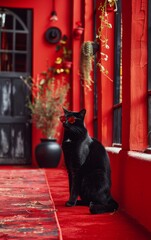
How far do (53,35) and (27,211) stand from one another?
5.26 metres

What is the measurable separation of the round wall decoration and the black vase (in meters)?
2.09

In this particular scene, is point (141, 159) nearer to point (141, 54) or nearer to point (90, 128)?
point (141, 54)

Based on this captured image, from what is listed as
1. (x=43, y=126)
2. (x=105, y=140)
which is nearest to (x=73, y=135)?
(x=105, y=140)

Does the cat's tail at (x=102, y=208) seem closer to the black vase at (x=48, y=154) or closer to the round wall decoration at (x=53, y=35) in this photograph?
the black vase at (x=48, y=154)

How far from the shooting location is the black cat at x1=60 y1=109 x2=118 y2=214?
3.07 meters

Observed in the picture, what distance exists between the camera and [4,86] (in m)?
7.64

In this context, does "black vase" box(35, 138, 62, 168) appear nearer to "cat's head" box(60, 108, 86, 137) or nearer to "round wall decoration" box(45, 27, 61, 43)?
"round wall decoration" box(45, 27, 61, 43)

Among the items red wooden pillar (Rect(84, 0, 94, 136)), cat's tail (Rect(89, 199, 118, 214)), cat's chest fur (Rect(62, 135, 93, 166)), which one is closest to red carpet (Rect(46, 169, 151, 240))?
cat's tail (Rect(89, 199, 118, 214))

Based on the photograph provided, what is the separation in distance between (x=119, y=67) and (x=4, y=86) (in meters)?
3.59

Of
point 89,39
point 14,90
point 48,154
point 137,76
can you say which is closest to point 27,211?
point 137,76

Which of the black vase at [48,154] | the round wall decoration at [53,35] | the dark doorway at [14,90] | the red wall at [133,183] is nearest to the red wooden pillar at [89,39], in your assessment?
the black vase at [48,154]

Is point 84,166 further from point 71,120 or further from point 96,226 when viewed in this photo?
point 96,226

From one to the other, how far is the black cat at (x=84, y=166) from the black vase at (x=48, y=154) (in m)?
3.57

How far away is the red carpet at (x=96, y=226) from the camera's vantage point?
238 cm
